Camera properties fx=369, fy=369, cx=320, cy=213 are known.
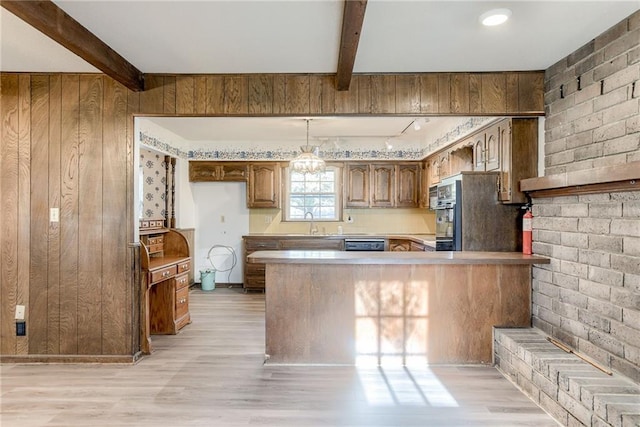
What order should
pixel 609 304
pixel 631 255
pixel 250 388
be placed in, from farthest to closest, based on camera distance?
pixel 250 388 < pixel 609 304 < pixel 631 255

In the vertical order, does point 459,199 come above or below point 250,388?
above

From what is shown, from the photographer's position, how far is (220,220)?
20.6 ft

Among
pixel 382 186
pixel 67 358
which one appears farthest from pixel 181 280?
pixel 382 186

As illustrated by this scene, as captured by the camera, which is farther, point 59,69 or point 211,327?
point 211,327

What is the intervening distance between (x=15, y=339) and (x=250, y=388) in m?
2.07

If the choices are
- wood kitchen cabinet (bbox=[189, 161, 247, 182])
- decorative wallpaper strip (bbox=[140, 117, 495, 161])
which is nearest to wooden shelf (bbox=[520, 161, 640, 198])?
decorative wallpaper strip (bbox=[140, 117, 495, 161])

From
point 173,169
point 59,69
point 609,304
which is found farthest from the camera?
point 173,169

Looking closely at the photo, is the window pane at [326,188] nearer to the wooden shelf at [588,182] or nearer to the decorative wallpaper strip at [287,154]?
the decorative wallpaper strip at [287,154]

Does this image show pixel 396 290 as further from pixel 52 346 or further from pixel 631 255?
pixel 52 346

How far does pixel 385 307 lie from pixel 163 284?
2303 mm

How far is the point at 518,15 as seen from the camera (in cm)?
215

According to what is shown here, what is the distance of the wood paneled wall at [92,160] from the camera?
305cm

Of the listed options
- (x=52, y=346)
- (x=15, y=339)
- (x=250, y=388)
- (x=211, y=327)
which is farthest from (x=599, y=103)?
(x=15, y=339)

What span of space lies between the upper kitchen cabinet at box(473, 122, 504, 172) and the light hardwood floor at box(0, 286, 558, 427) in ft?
5.98
